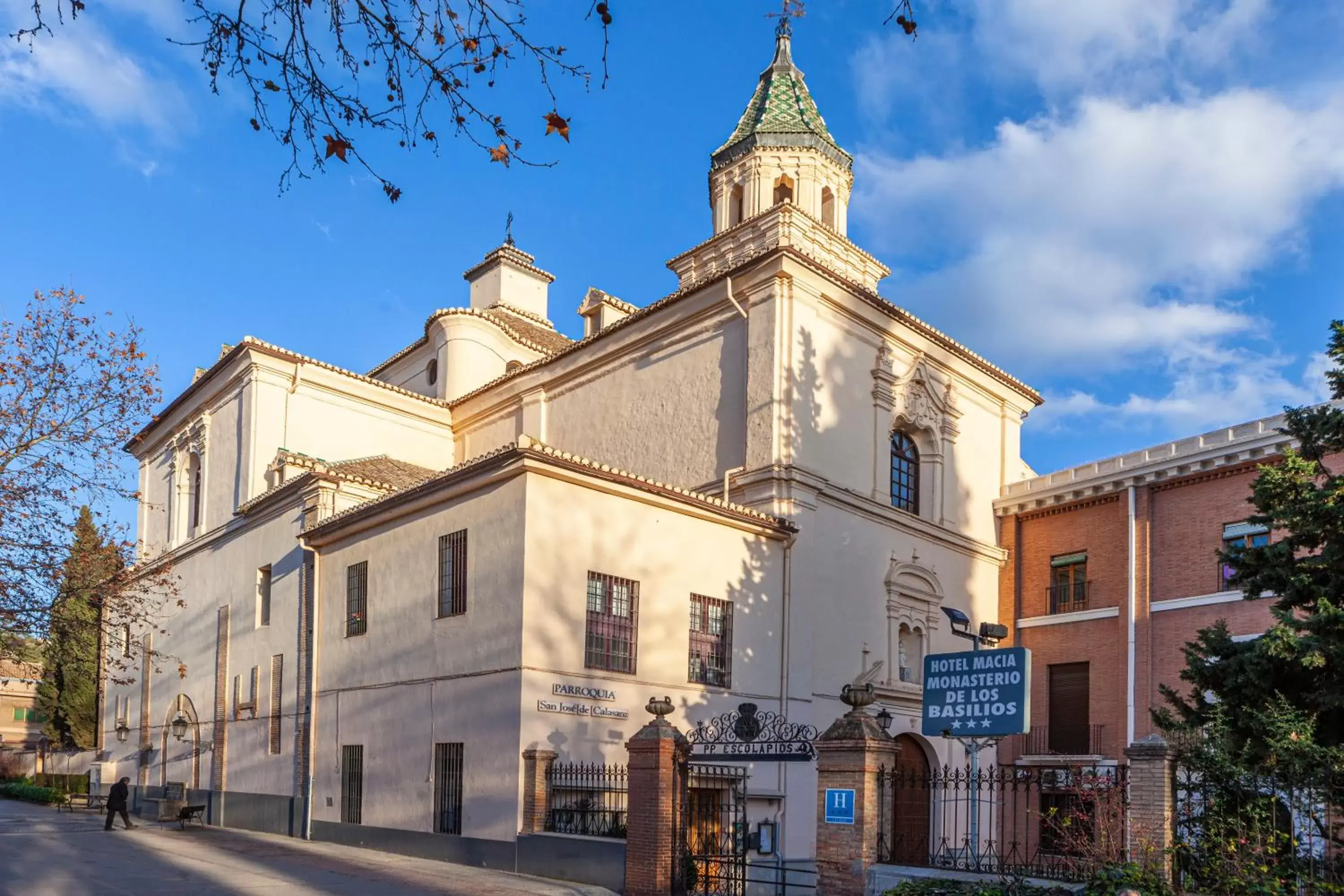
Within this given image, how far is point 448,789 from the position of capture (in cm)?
2045

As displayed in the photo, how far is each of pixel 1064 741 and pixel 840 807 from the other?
1595 cm

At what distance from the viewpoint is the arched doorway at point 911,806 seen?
23.4 m

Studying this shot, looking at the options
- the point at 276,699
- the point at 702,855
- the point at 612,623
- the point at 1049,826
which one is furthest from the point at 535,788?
the point at 276,699

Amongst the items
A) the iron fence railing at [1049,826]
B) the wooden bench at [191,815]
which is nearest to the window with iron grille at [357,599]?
the wooden bench at [191,815]

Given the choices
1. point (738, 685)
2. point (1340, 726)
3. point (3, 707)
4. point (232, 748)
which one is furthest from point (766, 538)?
point (3, 707)

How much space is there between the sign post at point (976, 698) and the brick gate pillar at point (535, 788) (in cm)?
715

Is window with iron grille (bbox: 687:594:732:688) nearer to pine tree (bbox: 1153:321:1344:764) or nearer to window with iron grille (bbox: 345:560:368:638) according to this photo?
window with iron grille (bbox: 345:560:368:638)

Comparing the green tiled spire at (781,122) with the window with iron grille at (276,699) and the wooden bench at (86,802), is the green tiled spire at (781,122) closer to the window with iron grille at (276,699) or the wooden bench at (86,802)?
the window with iron grille at (276,699)

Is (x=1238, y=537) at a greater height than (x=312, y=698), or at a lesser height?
greater

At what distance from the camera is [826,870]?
14102mm

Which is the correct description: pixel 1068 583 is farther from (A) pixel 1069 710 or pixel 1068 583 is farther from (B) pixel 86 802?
(B) pixel 86 802

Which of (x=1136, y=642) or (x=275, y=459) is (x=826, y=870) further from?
(x=275, y=459)

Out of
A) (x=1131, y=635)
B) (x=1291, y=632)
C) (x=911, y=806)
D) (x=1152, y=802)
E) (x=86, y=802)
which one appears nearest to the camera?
(x=1152, y=802)

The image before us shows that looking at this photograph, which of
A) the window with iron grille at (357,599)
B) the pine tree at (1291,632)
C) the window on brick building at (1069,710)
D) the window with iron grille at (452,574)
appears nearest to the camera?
the pine tree at (1291,632)
